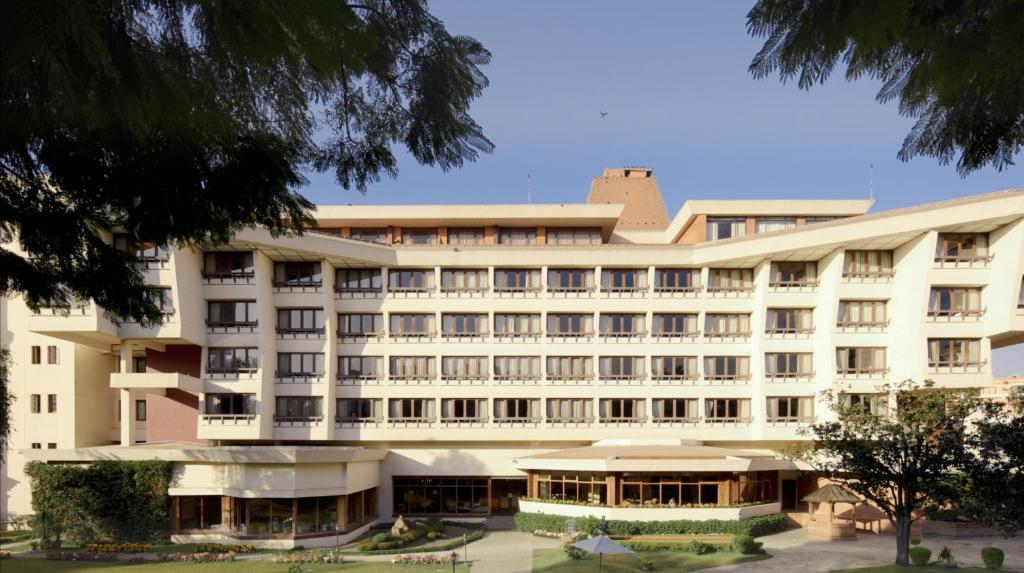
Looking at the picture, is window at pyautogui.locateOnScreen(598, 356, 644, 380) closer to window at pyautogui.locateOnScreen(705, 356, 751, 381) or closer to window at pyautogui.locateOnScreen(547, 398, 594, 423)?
window at pyautogui.locateOnScreen(547, 398, 594, 423)

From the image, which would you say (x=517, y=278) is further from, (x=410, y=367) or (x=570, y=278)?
(x=410, y=367)

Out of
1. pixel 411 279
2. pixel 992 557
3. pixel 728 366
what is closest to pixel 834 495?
pixel 992 557

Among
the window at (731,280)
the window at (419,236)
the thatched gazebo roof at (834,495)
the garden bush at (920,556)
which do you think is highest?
the window at (419,236)

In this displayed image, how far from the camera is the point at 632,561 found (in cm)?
2973

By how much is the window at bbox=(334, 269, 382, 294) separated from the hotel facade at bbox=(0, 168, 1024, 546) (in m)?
0.17

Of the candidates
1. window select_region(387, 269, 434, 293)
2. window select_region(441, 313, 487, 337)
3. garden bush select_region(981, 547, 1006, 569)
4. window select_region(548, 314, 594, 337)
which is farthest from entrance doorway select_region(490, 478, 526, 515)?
garden bush select_region(981, 547, 1006, 569)

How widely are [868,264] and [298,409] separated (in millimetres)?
32218

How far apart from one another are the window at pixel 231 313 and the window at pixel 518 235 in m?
15.3

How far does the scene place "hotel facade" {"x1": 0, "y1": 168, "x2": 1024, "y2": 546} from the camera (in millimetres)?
41844

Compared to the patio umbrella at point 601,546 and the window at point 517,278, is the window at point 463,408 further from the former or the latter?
the patio umbrella at point 601,546

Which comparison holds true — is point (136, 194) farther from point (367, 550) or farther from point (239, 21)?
point (367, 550)

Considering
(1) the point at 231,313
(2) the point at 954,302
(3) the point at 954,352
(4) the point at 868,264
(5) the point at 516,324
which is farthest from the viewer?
(5) the point at 516,324

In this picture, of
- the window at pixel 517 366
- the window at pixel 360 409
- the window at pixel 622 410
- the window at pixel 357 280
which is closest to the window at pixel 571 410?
the window at pixel 622 410

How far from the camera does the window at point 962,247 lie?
4172 cm
